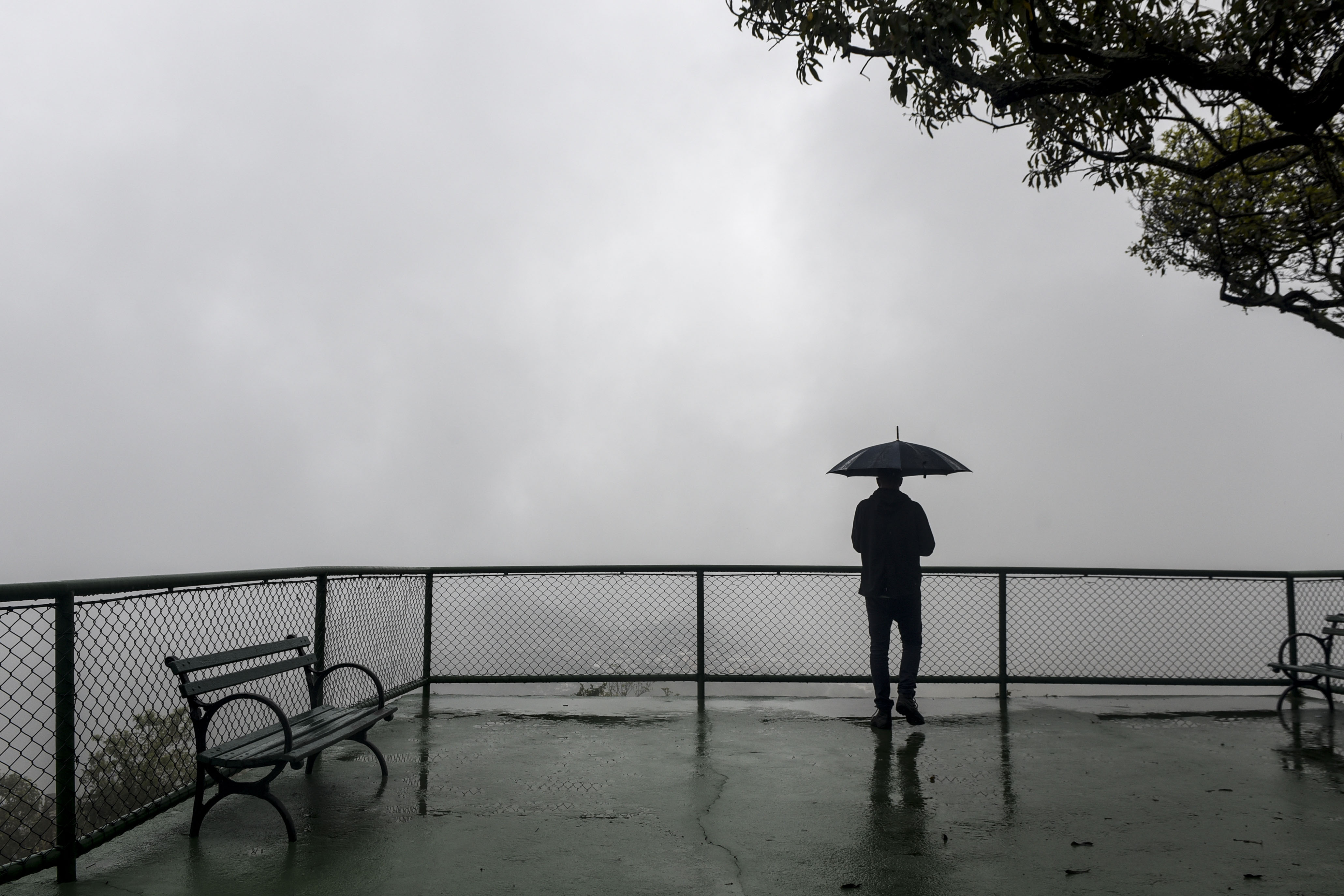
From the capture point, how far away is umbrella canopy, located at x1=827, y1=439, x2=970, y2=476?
7320 millimetres

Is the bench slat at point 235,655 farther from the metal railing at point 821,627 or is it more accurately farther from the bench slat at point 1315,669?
the bench slat at point 1315,669

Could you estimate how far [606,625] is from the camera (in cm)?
892

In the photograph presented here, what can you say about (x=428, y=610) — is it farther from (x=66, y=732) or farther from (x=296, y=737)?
(x=66, y=732)

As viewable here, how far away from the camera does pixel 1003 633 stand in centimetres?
881

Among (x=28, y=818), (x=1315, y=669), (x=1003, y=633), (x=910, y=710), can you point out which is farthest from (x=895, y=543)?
(x=28, y=818)

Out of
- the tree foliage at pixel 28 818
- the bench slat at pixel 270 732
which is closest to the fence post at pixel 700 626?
the bench slat at pixel 270 732

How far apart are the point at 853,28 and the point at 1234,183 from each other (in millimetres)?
8022

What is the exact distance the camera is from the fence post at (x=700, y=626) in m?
8.85

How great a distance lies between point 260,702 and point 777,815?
2.71 metres

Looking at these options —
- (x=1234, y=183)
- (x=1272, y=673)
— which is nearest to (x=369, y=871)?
(x=1272, y=673)

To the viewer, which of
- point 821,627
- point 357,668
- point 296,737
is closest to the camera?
point 296,737

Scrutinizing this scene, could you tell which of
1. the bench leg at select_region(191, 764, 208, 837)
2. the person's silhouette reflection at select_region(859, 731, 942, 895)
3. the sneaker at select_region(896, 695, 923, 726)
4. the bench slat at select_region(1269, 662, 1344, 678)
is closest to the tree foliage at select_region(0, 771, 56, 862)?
the bench leg at select_region(191, 764, 208, 837)

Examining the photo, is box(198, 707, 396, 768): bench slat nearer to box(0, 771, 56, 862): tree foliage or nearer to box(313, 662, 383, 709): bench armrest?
box(313, 662, 383, 709): bench armrest

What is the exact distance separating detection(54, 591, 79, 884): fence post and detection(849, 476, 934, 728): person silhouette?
536 centimetres
